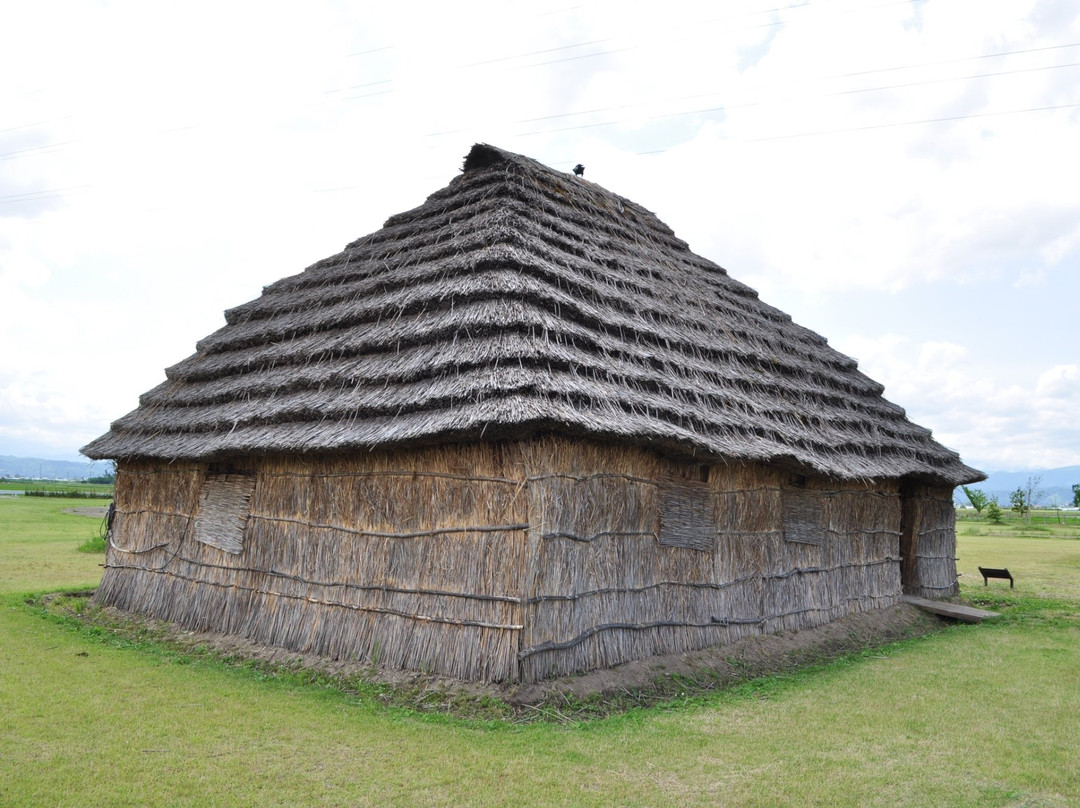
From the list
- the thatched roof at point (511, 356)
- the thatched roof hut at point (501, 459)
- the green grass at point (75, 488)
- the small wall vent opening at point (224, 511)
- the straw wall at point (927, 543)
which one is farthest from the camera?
the green grass at point (75, 488)

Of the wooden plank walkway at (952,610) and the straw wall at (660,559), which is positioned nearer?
the straw wall at (660,559)

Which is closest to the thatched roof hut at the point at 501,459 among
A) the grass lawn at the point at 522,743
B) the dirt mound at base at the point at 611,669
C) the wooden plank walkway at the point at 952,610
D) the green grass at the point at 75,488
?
the dirt mound at base at the point at 611,669

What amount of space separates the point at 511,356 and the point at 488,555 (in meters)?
1.81

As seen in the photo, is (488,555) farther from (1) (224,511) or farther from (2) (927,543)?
(2) (927,543)

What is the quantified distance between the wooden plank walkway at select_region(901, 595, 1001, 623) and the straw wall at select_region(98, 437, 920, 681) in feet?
9.57

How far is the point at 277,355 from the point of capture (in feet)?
33.7

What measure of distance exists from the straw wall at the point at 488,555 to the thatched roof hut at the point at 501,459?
0.10 feet

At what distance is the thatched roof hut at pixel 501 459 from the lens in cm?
712

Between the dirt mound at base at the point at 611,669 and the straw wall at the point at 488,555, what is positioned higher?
the straw wall at the point at 488,555

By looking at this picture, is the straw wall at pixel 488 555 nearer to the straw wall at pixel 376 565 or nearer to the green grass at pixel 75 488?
the straw wall at pixel 376 565

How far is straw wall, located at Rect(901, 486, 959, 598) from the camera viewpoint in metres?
14.3

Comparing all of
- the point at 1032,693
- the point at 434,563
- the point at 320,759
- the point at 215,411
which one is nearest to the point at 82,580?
the point at 215,411

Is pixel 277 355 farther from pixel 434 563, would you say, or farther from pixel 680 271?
pixel 680 271

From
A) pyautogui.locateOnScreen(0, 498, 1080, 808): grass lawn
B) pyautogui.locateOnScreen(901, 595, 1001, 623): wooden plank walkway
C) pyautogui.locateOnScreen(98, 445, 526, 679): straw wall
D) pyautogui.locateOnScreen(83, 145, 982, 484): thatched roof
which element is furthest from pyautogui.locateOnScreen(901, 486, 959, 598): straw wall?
pyautogui.locateOnScreen(98, 445, 526, 679): straw wall
